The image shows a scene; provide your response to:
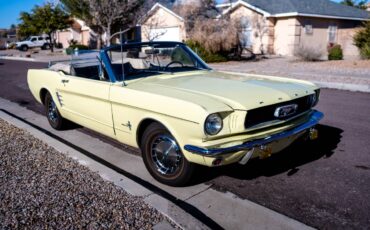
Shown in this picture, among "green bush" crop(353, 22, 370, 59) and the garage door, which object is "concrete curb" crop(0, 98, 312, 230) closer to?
"green bush" crop(353, 22, 370, 59)

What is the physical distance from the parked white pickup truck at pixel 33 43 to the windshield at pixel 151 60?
46.1 m

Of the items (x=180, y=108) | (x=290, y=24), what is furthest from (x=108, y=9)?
(x=180, y=108)

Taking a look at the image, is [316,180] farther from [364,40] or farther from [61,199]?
[364,40]

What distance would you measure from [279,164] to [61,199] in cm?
256

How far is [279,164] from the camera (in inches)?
168

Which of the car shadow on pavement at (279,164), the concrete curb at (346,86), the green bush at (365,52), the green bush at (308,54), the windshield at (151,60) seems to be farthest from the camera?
the green bush at (308,54)

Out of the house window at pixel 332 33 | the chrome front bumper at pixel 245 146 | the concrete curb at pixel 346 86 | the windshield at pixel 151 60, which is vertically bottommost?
the concrete curb at pixel 346 86

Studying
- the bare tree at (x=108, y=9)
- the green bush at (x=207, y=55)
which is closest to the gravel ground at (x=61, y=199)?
the green bush at (x=207, y=55)

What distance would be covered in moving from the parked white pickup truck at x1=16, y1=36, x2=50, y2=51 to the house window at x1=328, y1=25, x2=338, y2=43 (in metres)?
36.2

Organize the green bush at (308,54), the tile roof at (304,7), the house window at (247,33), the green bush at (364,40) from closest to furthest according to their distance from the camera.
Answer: the green bush at (364,40) < the green bush at (308,54) < the tile roof at (304,7) < the house window at (247,33)

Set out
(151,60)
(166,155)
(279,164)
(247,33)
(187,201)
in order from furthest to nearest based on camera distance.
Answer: (247,33) < (151,60) < (279,164) < (166,155) < (187,201)

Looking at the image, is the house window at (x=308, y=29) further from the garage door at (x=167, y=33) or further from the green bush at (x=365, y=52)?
the garage door at (x=167, y=33)

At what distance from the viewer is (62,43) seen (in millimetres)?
48562

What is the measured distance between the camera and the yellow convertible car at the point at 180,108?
10.4ft
